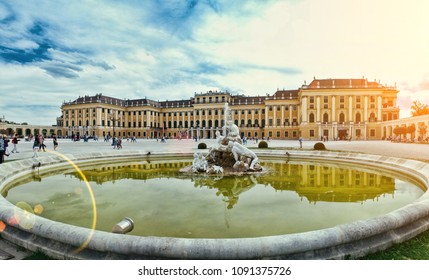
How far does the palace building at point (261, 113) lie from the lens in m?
47.3

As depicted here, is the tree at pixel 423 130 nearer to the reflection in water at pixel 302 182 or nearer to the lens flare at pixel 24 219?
the reflection in water at pixel 302 182

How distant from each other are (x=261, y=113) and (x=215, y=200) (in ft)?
195

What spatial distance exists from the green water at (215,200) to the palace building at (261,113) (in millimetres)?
29930

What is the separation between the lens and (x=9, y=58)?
4.60 m

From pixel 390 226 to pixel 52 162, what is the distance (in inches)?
419

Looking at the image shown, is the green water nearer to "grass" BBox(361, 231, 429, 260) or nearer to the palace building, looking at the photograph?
"grass" BBox(361, 231, 429, 260)

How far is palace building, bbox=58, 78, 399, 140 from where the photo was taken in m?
47.3

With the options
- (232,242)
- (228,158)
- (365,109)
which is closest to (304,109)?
(365,109)

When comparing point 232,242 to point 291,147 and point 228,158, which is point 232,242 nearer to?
point 228,158

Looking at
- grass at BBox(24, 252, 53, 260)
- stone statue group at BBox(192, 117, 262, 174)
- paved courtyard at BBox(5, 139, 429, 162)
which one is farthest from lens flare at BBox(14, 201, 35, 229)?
paved courtyard at BBox(5, 139, 429, 162)

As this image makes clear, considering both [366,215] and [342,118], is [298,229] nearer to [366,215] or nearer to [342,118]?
[366,215]

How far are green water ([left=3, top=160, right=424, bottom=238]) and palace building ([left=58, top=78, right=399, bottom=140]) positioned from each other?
1178 inches
